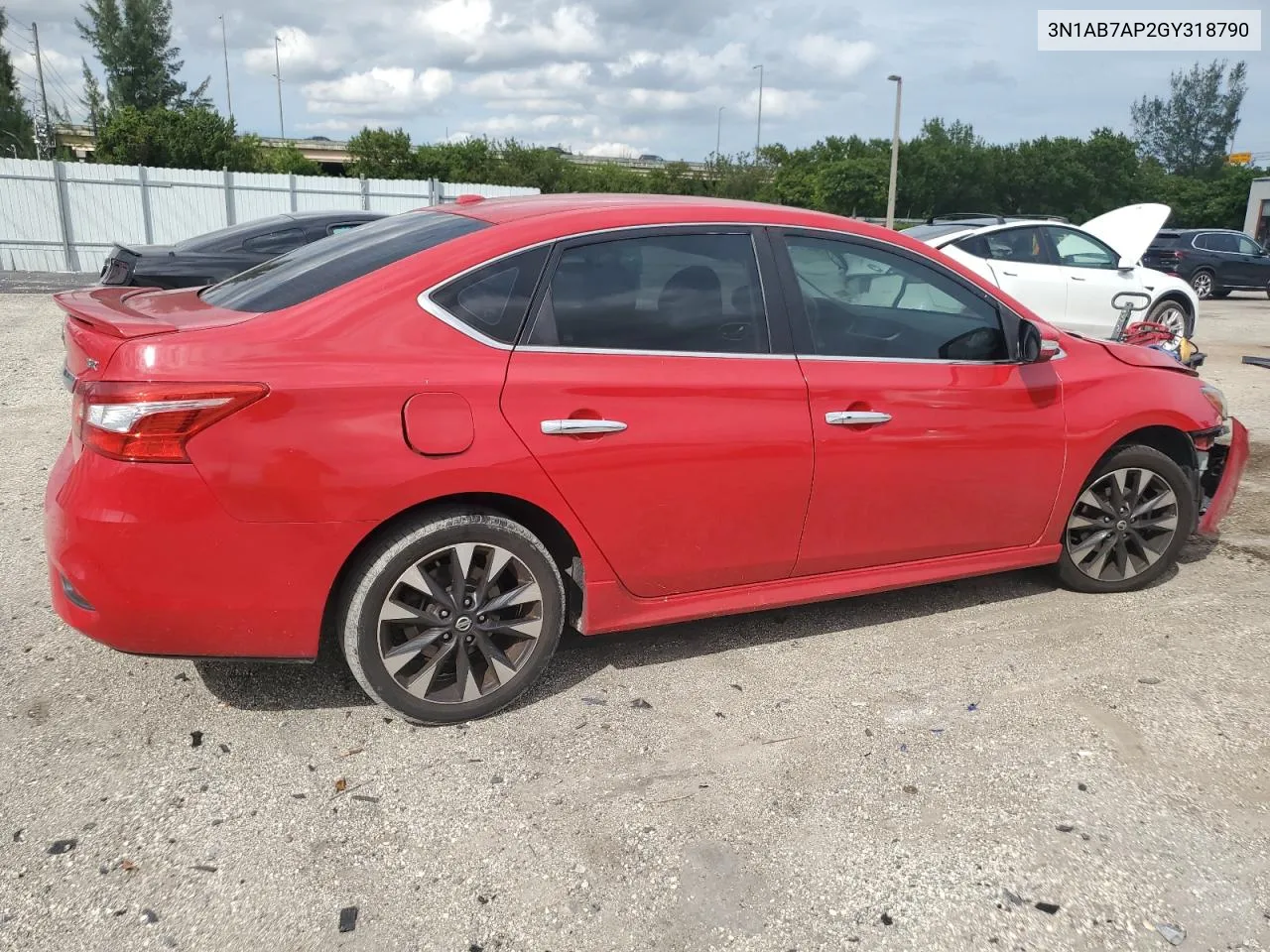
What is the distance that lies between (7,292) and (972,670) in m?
17.4

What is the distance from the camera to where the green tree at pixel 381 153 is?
58.2 metres

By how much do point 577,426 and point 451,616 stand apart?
0.73 meters

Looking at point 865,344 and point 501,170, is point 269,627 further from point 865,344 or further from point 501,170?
point 501,170

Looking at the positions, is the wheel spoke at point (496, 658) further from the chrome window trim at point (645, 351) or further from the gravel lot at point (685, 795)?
the chrome window trim at point (645, 351)

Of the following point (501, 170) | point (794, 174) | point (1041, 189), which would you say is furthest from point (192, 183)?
point (1041, 189)

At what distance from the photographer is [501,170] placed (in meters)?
57.3

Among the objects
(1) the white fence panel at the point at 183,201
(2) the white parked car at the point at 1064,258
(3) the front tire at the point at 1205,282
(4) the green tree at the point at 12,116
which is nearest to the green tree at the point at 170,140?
(4) the green tree at the point at 12,116

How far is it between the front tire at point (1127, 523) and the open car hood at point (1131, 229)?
7365 millimetres

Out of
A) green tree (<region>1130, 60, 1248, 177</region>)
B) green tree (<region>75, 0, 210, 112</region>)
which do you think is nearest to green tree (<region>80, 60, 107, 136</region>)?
green tree (<region>75, 0, 210, 112</region>)

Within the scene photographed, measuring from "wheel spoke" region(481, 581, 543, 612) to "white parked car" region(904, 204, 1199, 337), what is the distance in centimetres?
847

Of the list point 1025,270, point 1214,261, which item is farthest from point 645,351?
point 1214,261

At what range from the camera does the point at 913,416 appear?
12.3 ft

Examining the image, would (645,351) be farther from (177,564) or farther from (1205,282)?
(1205,282)

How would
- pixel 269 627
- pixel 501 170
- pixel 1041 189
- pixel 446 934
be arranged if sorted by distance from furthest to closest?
1. pixel 1041 189
2. pixel 501 170
3. pixel 269 627
4. pixel 446 934
